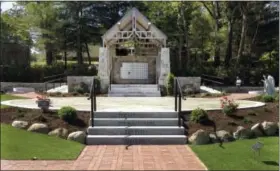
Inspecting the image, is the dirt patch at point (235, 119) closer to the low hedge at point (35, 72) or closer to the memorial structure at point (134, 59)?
the memorial structure at point (134, 59)

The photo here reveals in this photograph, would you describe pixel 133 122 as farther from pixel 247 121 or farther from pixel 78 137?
pixel 247 121

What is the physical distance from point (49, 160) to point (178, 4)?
2093cm

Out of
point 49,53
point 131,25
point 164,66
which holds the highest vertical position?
point 131,25

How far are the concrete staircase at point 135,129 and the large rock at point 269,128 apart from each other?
1779 millimetres

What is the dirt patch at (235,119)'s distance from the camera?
29.1 feet

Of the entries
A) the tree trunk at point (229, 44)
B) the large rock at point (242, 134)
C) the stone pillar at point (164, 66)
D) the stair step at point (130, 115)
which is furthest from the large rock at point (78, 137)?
the tree trunk at point (229, 44)

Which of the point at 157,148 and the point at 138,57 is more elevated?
the point at 138,57

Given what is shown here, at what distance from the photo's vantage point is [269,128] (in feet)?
29.0

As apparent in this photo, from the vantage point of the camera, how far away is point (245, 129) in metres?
8.65

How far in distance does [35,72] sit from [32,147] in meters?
18.9

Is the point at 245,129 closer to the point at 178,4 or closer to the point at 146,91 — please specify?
the point at 146,91

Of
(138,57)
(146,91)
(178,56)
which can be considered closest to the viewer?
(146,91)

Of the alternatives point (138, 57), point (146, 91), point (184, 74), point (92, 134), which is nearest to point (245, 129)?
point (92, 134)

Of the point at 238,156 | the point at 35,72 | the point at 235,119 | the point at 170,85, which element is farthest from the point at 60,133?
the point at 35,72
